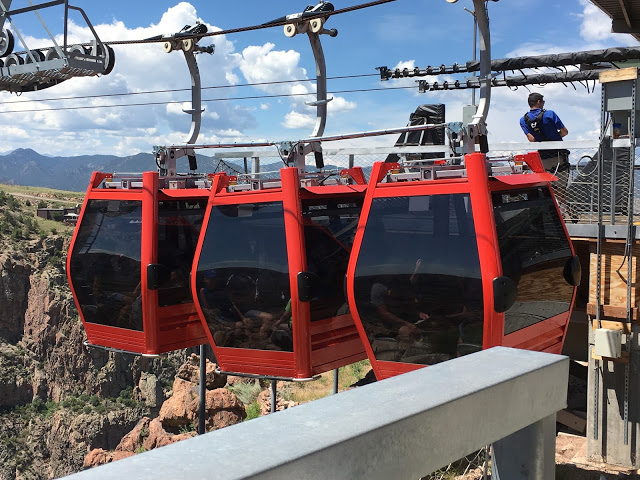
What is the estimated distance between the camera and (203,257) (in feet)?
22.0

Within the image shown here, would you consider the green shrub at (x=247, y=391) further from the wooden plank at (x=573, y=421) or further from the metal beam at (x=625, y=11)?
the metal beam at (x=625, y=11)

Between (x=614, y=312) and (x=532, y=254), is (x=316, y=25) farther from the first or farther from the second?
(x=614, y=312)

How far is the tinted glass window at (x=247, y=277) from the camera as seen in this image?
6398mm

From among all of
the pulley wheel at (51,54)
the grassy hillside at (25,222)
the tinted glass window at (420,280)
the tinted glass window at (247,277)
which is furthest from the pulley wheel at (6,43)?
the grassy hillside at (25,222)

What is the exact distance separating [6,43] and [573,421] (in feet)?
24.8

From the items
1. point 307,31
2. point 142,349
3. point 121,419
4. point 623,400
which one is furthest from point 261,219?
point 121,419

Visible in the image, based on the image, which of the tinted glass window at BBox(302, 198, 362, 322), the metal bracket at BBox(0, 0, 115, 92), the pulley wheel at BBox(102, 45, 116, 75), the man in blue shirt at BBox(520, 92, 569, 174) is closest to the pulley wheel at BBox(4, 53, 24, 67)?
the metal bracket at BBox(0, 0, 115, 92)

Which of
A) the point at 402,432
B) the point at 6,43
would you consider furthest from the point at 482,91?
the point at 402,432

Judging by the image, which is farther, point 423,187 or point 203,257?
point 203,257

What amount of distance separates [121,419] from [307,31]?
54.0 meters

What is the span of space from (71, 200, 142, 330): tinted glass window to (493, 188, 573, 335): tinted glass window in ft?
12.7

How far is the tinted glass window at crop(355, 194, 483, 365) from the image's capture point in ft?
16.9

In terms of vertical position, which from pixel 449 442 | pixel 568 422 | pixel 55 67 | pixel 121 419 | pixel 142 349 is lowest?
pixel 121 419

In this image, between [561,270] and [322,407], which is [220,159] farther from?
[322,407]
